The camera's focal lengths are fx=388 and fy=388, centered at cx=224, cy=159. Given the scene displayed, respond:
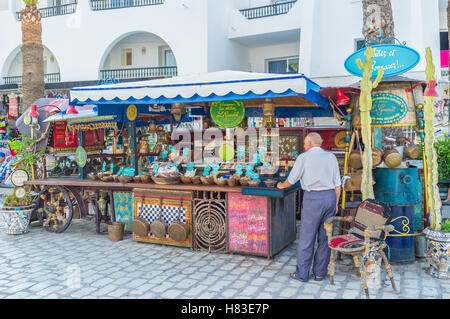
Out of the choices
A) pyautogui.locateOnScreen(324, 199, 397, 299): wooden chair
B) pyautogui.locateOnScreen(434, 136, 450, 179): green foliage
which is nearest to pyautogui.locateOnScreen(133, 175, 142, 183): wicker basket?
pyautogui.locateOnScreen(324, 199, 397, 299): wooden chair

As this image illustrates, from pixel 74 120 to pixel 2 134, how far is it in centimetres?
1213

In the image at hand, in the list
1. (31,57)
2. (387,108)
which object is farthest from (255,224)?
(31,57)

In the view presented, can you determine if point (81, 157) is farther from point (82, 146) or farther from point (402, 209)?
point (402, 209)

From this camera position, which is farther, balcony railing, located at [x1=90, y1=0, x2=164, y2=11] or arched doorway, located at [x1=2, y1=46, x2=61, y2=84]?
arched doorway, located at [x1=2, y1=46, x2=61, y2=84]

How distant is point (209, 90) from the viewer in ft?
19.1

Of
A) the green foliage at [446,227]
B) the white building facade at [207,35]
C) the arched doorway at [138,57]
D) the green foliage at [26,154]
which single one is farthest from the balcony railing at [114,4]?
the green foliage at [446,227]

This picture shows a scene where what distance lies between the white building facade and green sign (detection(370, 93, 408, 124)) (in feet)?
A: 25.5

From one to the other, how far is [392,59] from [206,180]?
321cm

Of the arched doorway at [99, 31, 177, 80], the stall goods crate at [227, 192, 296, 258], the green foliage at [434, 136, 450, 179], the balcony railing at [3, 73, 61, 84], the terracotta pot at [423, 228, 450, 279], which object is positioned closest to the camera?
the terracotta pot at [423, 228, 450, 279]

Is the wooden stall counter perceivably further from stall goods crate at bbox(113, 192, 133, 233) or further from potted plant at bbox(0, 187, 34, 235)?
potted plant at bbox(0, 187, 34, 235)

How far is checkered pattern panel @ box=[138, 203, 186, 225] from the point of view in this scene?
6.29 meters

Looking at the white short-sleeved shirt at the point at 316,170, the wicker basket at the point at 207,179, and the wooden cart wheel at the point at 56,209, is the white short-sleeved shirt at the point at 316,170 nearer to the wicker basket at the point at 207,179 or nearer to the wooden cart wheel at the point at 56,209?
the wicker basket at the point at 207,179

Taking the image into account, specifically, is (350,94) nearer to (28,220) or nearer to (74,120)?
(74,120)

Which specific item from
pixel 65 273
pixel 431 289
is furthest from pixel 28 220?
pixel 431 289
